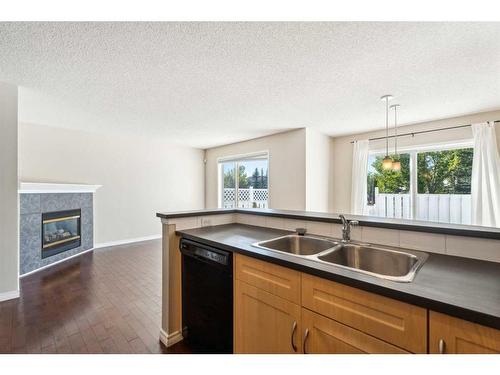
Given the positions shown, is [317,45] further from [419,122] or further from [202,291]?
[419,122]

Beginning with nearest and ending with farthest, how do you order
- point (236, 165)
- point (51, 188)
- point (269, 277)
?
point (269, 277) < point (51, 188) < point (236, 165)

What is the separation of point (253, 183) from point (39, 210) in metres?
3.91

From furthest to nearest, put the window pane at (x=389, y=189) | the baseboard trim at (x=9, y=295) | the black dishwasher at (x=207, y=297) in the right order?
the window pane at (x=389, y=189) → the baseboard trim at (x=9, y=295) → the black dishwasher at (x=207, y=297)

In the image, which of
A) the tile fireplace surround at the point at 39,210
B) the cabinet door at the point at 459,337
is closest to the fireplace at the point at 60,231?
the tile fireplace surround at the point at 39,210

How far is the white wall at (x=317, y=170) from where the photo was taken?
4285 mm

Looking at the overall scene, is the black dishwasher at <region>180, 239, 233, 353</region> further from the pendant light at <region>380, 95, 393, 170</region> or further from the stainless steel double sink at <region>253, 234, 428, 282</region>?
the pendant light at <region>380, 95, 393, 170</region>

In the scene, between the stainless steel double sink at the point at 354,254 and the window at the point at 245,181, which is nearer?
the stainless steel double sink at the point at 354,254

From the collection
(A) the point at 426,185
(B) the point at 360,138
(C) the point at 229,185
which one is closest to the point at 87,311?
(C) the point at 229,185

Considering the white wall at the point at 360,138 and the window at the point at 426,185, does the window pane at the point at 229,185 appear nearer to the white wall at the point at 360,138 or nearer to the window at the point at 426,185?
the white wall at the point at 360,138

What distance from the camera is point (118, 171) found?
16.4 ft

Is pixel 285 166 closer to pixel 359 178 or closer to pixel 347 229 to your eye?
pixel 359 178

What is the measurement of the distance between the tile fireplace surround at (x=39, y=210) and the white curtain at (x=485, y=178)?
6.35m

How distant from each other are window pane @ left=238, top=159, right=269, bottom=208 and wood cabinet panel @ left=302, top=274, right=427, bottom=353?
393 centimetres
